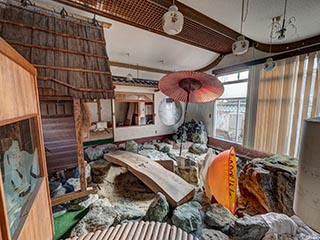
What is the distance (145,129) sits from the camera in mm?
5449

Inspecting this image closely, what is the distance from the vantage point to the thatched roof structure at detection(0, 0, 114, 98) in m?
1.83

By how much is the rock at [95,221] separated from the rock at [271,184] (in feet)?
6.51

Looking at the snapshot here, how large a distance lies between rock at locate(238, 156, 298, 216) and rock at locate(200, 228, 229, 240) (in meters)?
0.99

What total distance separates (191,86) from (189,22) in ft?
5.10

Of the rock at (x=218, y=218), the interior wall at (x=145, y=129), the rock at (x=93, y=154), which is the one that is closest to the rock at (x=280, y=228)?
the rock at (x=218, y=218)

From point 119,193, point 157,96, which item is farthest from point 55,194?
point 157,96

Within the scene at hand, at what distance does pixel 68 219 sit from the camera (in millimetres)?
1993

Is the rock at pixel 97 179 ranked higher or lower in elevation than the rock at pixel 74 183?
lower

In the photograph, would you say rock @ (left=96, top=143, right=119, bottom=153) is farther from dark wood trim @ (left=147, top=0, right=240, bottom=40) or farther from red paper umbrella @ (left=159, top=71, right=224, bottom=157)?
dark wood trim @ (left=147, top=0, right=240, bottom=40)

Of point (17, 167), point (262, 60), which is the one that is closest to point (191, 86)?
point (17, 167)

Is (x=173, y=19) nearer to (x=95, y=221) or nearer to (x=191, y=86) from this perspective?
(x=191, y=86)

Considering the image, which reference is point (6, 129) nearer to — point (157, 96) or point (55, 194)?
point (55, 194)

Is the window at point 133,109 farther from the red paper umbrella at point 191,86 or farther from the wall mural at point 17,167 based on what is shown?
the wall mural at point 17,167

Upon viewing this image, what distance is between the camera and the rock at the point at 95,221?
1.66 m
